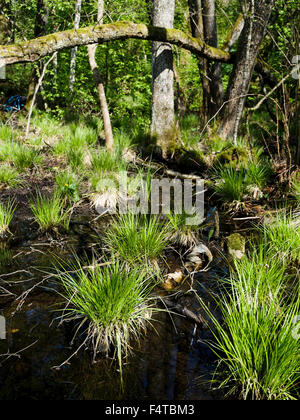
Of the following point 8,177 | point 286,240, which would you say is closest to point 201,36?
point 8,177

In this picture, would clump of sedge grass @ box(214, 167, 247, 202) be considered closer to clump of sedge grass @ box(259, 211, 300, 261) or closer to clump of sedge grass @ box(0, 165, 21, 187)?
clump of sedge grass @ box(259, 211, 300, 261)

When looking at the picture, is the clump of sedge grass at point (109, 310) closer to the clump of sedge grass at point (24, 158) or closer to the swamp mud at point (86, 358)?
the swamp mud at point (86, 358)

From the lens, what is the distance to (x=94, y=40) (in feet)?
18.2

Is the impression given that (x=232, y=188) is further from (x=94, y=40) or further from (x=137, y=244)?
(x=94, y=40)

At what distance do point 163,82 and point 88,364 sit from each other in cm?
605

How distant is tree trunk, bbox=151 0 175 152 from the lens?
21.1 ft

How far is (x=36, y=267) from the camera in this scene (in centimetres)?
368

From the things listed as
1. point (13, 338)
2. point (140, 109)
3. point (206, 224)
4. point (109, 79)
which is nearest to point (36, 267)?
point (13, 338)

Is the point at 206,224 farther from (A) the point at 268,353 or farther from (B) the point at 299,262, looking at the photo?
(A) the point at 268,353

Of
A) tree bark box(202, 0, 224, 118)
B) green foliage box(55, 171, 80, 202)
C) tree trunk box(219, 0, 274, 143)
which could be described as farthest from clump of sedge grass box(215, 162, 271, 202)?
tree bark box(202, 0, 224, 118)

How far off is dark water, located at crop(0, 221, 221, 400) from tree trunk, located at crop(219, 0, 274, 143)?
4.86 m

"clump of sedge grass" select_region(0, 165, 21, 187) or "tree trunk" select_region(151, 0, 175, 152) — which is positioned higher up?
"tree trunk" select_region(151, 0, 175, 152)

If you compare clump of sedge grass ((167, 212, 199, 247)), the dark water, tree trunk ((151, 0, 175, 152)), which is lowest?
the dark water

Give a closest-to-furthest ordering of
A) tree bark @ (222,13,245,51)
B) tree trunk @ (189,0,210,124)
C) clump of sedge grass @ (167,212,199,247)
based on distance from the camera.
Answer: clump of sedge grass @ (167,212,199,247), tree bark @ (222,13,245,51), tree trunk @ (189,0,210,124)
